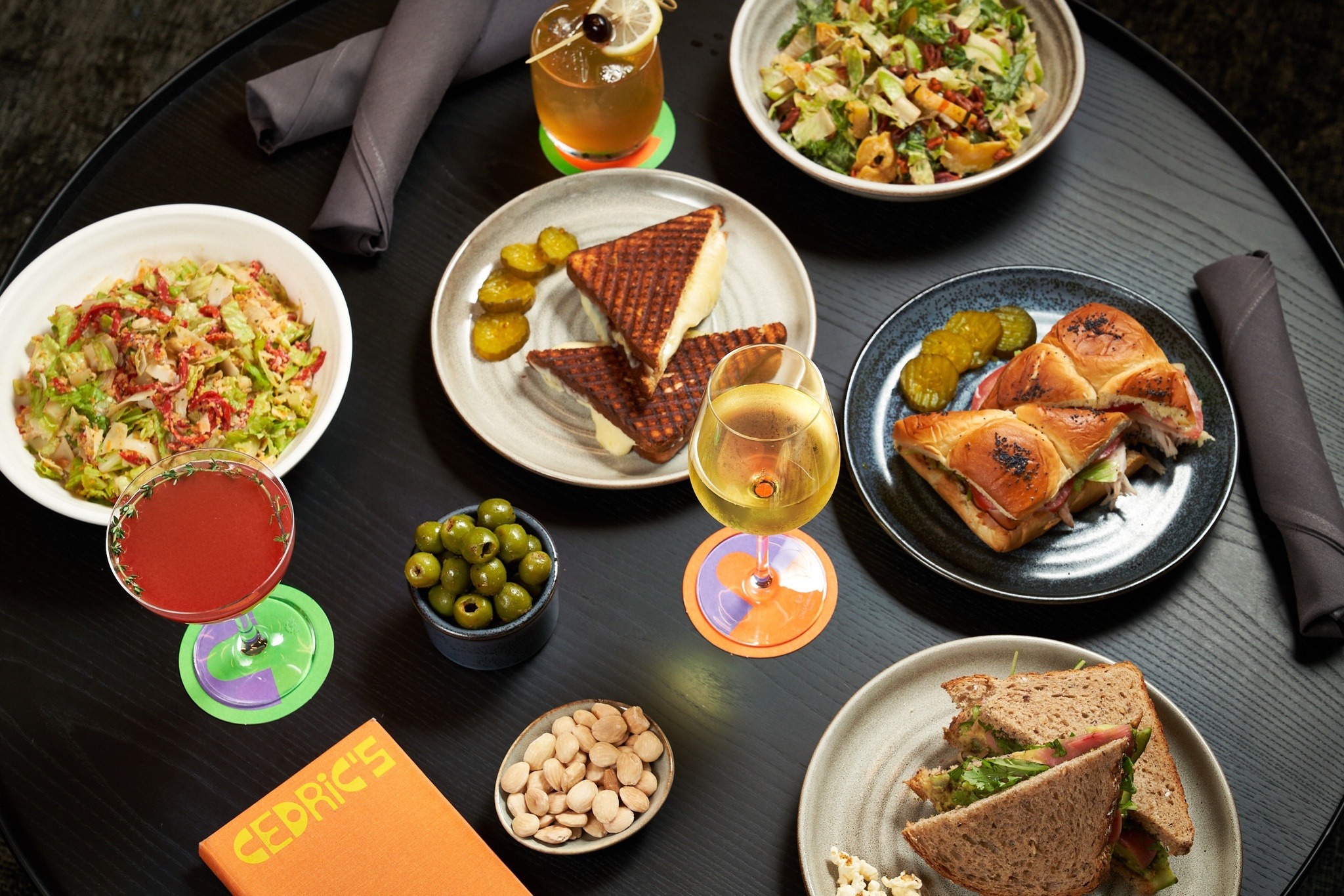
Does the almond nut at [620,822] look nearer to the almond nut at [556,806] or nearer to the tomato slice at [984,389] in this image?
the almond nut at [556,806]

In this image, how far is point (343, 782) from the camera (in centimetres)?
174

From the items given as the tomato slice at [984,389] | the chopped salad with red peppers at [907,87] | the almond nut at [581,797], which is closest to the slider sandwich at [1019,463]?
the tomato slice at [984,389]

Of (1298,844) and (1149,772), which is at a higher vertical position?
(1149,772)

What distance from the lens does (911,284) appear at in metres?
2.26

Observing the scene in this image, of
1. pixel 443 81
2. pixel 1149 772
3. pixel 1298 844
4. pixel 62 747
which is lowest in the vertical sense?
pixel 62 747

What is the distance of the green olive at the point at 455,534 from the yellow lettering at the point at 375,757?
0.36 m

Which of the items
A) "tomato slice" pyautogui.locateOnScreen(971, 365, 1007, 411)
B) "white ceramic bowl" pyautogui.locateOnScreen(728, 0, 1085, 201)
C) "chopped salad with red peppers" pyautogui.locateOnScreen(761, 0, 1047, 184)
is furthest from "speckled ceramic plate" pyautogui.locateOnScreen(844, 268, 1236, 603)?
"chopped salad with red peppers" pyautogui.locateOnScreen(761, 0, 1047, 184)

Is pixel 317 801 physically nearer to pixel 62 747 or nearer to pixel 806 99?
pixel 62 747

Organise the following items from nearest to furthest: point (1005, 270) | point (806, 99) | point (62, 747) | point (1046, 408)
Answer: point (62, 747)
point (1046, 408)
point (1005, 270)
point (806, 99)

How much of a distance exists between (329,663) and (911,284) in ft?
4.58

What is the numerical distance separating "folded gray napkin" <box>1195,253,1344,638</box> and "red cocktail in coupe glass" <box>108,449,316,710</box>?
1.75 m

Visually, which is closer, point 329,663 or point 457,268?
point 329,663

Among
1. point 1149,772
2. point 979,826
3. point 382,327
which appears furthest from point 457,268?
point 1149,772

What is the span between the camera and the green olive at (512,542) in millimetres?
1741
